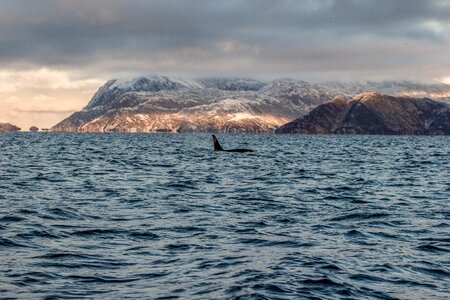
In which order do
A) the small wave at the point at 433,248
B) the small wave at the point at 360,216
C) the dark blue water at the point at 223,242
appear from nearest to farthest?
1. the dark blue water at the point at 223,242
2. the small wave at the point at 433,248
3. the small wave at the point at 360,216

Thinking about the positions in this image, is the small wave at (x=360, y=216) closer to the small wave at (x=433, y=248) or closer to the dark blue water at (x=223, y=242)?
the dark blue water at (x=223, y=242)

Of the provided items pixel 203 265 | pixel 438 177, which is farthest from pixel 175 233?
pixel 438 177

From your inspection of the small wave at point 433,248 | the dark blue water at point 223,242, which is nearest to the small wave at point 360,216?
the dark blue water at point 223,242

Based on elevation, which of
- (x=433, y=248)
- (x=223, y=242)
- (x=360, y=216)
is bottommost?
(x=433, y=248)

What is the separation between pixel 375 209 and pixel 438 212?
10.6 ft

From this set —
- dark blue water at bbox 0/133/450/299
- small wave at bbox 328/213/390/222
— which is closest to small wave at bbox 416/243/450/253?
dark blue water at bbox 0/133/450/299

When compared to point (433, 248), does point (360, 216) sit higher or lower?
higher

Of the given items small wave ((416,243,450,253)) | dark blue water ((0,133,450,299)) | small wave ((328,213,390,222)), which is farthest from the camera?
small wave ((328,213,390,222))

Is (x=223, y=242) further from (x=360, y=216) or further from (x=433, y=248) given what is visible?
(x=360, y=216)

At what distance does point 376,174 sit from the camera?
60.7 meters

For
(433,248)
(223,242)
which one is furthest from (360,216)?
(223,242)

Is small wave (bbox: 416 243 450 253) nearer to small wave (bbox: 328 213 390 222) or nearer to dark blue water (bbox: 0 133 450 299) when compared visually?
dark blue water (bbox: 0 133 450 299)

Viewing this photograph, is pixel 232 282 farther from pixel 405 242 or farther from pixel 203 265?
pixel 405 242

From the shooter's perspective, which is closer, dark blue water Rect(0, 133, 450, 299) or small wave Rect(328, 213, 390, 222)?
dark blue water Rect(0, 133, 450, 299)
